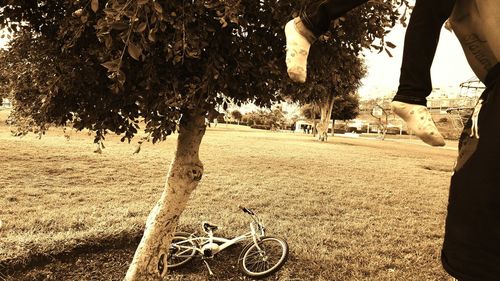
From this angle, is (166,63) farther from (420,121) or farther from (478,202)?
(478,202)

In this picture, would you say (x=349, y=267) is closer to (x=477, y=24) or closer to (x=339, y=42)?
(x=339, y=42)

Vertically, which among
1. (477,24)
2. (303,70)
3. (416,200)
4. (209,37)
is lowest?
(416,200)

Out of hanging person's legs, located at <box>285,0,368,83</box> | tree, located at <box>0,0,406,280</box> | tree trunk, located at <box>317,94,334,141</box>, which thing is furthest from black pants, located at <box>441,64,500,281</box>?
tree trunk, located at <box>317,94,334,141</box>

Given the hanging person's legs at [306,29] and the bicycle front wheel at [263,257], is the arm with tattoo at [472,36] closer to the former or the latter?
the hanging person's legs at [306,29]

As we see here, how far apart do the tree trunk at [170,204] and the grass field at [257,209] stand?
142cm

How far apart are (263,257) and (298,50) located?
16.1 feet

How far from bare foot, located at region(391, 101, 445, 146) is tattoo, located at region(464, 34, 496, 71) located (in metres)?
0.32

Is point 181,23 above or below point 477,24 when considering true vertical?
above

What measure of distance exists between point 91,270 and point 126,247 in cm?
94

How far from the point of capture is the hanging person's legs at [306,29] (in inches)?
54.8

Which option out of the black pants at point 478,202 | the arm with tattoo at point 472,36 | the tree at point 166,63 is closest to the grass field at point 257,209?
the tree at point 166,63

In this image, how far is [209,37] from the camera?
10.8 ft

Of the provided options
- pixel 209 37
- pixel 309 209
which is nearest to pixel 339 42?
pixel 209 37

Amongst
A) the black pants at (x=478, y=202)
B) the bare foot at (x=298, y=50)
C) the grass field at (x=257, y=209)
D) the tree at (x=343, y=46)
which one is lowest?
the grass field at (x=257, y=209)
